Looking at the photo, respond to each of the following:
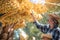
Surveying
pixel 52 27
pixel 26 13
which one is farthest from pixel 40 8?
pixel 52 27

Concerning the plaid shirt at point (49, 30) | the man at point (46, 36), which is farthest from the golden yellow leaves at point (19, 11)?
the man at point (46, 36)

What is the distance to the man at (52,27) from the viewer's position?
2186mm

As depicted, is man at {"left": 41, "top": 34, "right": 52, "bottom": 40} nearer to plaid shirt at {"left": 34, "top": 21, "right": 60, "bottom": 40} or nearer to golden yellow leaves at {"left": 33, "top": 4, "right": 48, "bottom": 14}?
plaid shirt at {"left": 34, "top": 21, "right": 60, "bottom": 40}

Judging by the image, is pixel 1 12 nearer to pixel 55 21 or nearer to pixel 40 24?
pixel 40 24

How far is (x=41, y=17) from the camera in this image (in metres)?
2.29

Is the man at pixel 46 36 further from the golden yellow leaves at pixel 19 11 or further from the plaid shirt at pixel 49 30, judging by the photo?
the golden yellow leaves at pixel 19 11

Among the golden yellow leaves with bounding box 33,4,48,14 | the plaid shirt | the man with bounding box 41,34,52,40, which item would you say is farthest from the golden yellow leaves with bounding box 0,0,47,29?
the man with bounding box 41,34,52,40

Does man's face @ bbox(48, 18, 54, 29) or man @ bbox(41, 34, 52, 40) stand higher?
man's face @ bbox(48, 18, 54, 29)

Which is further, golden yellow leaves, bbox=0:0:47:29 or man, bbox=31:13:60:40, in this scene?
golden yellow leaves, bbox=0:0:47:29

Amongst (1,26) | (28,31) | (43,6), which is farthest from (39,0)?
(1,26)

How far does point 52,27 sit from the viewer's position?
222 centimetres

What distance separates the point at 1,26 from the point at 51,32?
652 mm

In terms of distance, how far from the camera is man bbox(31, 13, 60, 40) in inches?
86.0

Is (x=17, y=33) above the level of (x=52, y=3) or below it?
below
